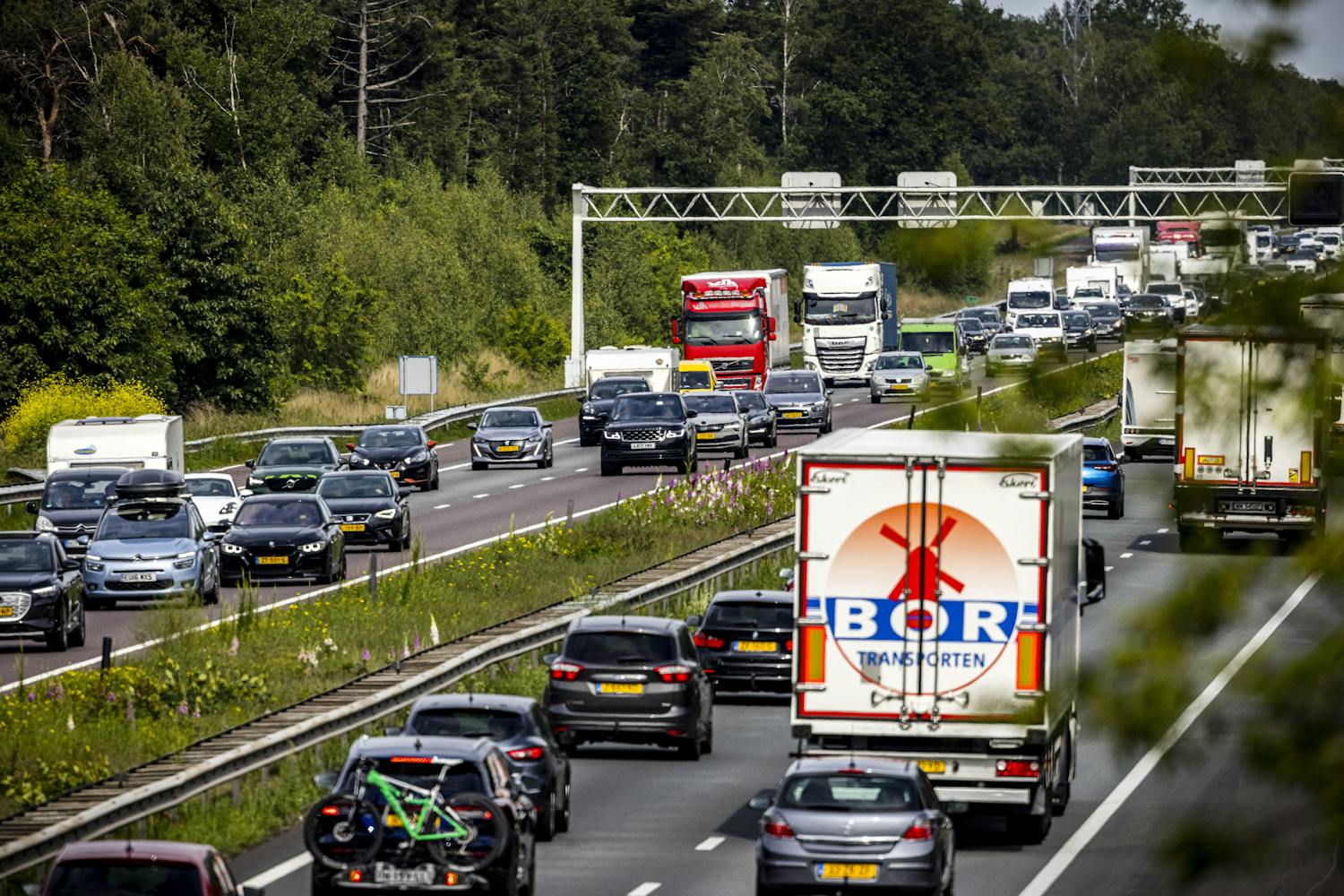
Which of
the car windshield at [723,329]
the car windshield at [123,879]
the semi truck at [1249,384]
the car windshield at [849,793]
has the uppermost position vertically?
the semi truck at [1249,384]

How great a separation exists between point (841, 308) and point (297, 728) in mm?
61179

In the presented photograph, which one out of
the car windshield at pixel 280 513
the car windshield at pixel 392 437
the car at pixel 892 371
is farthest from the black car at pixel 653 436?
the car at pixel 892 371

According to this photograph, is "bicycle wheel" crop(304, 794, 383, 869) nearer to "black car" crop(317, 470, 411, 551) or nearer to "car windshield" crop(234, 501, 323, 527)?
"car windshield" crop(234, 501, 323, 527)

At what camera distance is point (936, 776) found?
20.8 m

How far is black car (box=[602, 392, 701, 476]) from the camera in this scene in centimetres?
5550

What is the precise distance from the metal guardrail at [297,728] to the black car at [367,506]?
25.0 feet

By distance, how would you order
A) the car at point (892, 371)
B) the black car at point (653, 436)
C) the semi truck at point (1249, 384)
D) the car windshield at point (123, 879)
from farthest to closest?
the car at point (892, 371), the black car at point (653, 436), the car windshield at point (123, 879), the semi truck at point (1249, 384)

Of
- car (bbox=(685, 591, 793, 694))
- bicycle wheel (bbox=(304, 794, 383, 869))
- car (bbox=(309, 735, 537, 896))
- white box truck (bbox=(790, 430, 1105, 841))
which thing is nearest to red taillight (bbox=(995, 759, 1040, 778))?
white box truck (bbox=(790, 430, 1105, 841))

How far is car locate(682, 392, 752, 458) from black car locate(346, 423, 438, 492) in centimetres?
726

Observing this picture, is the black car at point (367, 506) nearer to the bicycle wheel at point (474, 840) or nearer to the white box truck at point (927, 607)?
the white box truck at point (927, 607)

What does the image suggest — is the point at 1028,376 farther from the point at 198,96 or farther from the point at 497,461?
the point at 198,96

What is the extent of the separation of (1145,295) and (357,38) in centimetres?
10637

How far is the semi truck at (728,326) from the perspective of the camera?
7556 centimetres

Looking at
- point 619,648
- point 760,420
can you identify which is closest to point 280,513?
point 619,648
